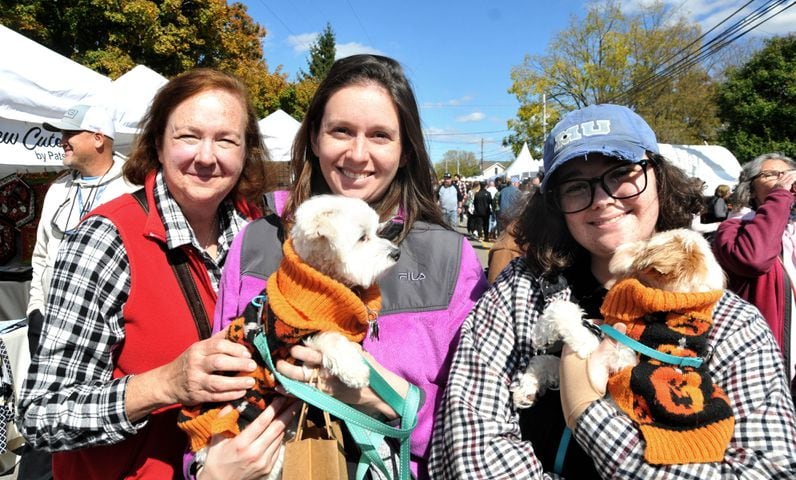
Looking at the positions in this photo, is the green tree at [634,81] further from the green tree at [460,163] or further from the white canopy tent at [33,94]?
the green tree at [460,163]

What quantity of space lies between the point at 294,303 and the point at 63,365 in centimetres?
79

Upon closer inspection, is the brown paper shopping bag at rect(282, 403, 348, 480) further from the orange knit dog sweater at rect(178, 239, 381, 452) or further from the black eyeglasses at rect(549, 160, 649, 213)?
the black eyeglasses at rect(549, 160, 649, 213)

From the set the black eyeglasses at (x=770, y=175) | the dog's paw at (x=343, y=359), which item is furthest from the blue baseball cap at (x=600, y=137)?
the black eyeglasses at (x=770, y=175)

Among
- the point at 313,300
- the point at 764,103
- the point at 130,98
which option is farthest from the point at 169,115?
the point at 764,103

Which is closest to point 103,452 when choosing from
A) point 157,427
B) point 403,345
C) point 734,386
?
point 157,427

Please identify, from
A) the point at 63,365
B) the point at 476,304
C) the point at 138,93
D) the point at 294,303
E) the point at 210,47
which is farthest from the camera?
the point at 210,47

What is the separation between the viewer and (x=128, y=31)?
16359mm

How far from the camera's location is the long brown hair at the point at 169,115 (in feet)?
6.72

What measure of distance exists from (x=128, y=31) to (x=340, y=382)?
62.2 ft

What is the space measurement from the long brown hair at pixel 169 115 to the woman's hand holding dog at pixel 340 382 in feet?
3.16

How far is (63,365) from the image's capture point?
5.22 ft

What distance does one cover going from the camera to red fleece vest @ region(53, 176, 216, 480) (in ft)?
5.65

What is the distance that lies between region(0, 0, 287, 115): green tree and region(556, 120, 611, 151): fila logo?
611 inches

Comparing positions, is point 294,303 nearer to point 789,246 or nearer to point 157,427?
point 157,427
